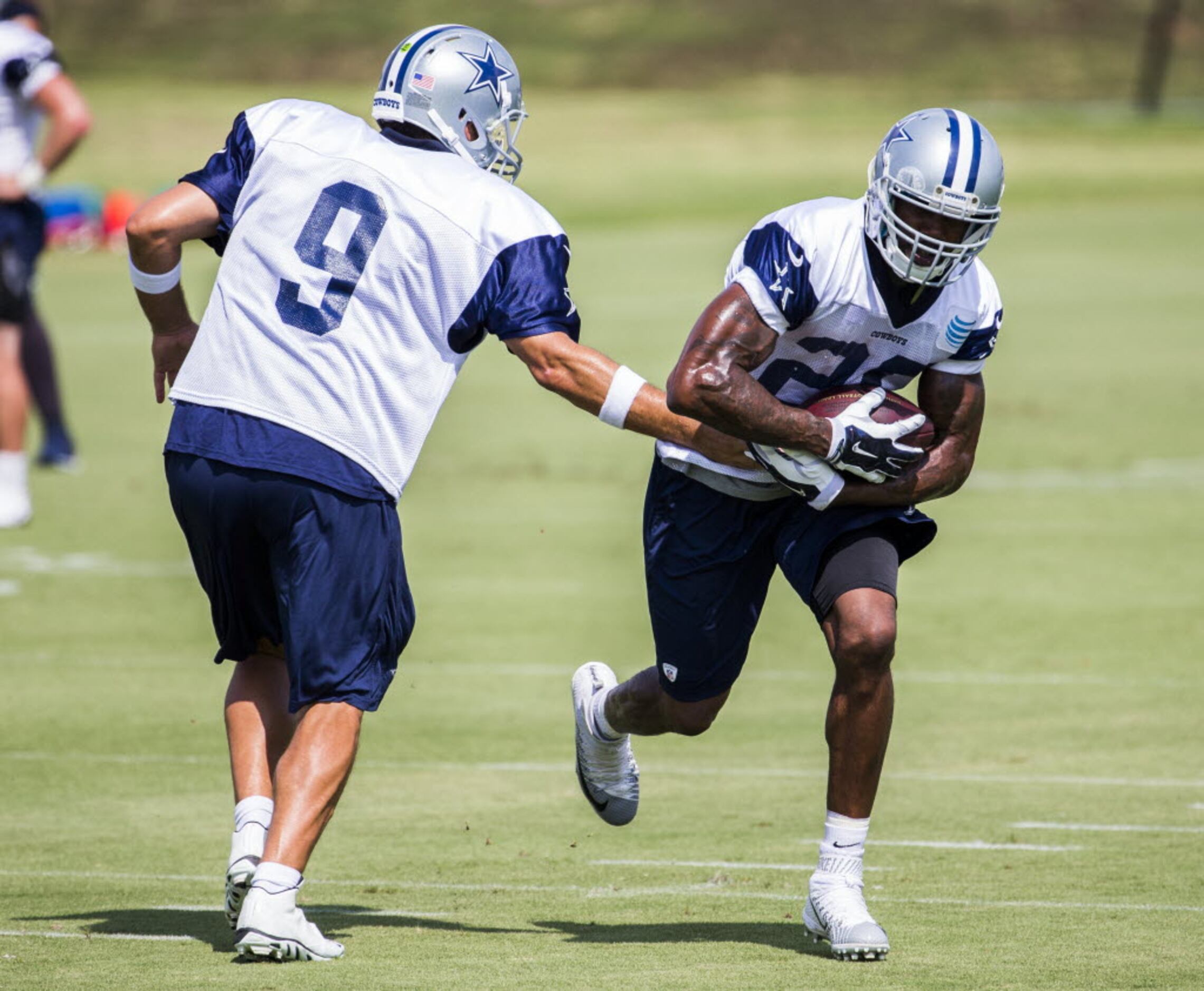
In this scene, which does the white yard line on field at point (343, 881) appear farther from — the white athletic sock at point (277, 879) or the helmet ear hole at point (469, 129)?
the helmet ear hole at point (469, 129)

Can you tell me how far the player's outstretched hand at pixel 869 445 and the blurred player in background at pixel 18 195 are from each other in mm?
7872

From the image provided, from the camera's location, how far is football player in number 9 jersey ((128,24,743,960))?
5.52 m

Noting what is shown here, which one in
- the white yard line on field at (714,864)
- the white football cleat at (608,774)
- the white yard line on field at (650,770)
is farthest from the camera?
the white yard line on field at (650,770)

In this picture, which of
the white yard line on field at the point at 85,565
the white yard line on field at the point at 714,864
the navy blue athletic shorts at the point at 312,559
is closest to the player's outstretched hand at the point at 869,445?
the navy blue athletic shorts at the point at 312,559

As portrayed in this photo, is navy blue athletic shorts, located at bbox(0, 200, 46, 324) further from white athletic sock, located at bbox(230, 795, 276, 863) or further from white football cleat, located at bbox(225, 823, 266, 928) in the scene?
white football cleat, located at bbox(225, 823, 266, 928)

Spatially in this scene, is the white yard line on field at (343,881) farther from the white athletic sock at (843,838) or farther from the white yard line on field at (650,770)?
the white yard line on field at (650,770)

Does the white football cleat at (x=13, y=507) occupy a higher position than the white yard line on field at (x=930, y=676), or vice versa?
the white yard line on field at (x=930, y=676)

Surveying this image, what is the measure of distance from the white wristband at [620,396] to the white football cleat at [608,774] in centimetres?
161

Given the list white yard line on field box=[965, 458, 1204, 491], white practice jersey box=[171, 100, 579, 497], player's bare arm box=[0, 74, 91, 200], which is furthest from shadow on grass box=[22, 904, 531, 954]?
white yard line on field box=[965, 458, 1204, 491]

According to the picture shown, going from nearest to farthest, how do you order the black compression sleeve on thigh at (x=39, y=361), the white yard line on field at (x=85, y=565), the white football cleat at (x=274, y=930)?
the white football cleat at (x=274, y=930), the white yard line on field at (x=85, y=565), the black compression sleeve on thigh at (x=39, y=361)

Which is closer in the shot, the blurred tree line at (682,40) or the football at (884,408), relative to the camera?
the football at (884,408)

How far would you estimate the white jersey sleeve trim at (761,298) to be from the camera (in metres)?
5.93

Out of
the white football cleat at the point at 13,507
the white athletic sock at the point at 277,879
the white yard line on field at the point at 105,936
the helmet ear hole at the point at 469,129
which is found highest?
the helmet ear hole at the point at 469,129

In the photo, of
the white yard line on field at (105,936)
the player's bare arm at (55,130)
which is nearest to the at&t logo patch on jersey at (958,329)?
the white yard line on field at (105,936)
